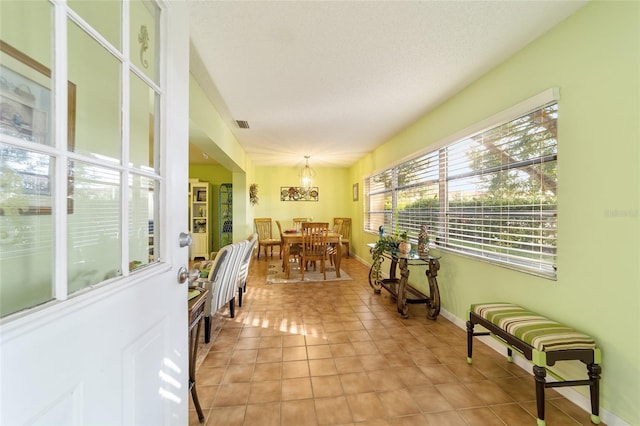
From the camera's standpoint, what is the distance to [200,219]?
641 cm

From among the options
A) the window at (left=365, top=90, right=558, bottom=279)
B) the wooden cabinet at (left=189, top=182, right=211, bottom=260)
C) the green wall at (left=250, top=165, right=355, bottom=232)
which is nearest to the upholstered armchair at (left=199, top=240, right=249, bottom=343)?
the window at (left=365, top=90, right=558, bottom=279)

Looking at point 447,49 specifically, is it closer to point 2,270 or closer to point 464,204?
point 464,204

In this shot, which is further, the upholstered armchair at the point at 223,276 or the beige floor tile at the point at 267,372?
the upholstered armchair at the point at 223,276

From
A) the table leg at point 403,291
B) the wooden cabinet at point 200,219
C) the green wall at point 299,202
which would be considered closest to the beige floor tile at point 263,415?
the table leg at point 403,291

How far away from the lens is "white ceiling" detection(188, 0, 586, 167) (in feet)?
5.27

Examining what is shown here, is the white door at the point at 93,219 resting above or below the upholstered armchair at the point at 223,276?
above

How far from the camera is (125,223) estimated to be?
0.78 m

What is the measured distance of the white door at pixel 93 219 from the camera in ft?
1.69

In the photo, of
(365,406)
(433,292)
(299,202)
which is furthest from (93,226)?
(299,202)

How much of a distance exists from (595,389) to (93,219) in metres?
2.49

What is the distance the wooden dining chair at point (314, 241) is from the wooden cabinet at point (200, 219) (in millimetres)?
3045

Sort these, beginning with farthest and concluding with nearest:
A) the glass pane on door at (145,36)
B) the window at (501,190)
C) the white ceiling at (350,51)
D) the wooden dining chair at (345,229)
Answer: the wooden dining chair at (345,229)
the window at (501,190)
the white ceiling at (350,51)
the glass pane on door at (145,36)

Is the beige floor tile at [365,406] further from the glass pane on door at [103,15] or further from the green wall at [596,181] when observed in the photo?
the glass pane on door at [103,15]

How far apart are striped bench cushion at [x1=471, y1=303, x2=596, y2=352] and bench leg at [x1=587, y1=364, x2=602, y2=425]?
0.38 feet
